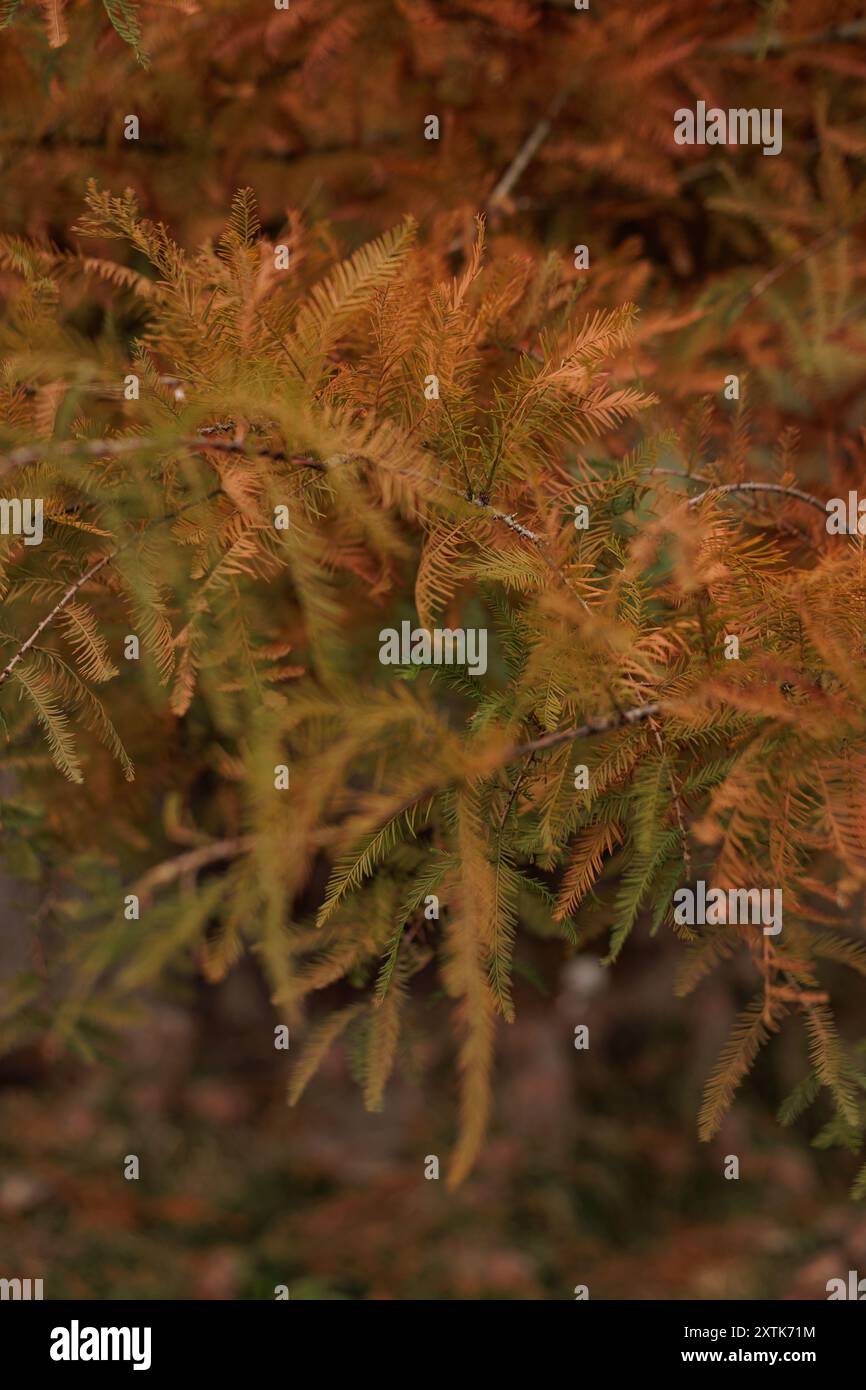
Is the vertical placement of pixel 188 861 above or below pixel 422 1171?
above

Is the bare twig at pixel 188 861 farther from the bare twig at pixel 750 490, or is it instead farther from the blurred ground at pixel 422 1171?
the blurred ground at pixel 422 1171

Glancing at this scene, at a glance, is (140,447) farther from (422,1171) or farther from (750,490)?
(422,1171)

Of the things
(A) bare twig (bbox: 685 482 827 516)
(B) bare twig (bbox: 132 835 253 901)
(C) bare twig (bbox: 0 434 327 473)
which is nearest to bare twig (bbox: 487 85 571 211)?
(A) bare twig (bbox: 685 482 827 516)

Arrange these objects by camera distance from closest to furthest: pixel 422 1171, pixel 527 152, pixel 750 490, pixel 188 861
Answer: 1. pixel 188 861
2. pixel 750 490
3. pixel 527 152
4. pixel 422 1171

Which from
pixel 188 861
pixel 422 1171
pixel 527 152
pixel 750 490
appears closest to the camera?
pixel 188 861

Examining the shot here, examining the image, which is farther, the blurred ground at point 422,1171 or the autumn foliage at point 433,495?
the blurred ground at point 422,1171

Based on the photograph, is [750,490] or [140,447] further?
[750,490]

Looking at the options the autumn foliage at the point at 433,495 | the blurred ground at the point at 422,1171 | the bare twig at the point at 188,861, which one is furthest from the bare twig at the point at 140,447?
the blurred ground at the point at 422,1171

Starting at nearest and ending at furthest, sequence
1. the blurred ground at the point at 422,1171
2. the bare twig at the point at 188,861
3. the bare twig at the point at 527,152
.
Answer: the bare twig at the point at 188,861 < the bare twig at the point at 527,152 < the blurred ground at the point at 422,1171

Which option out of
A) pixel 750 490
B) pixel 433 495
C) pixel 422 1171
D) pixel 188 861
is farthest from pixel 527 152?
Result: pixel 422 1171
